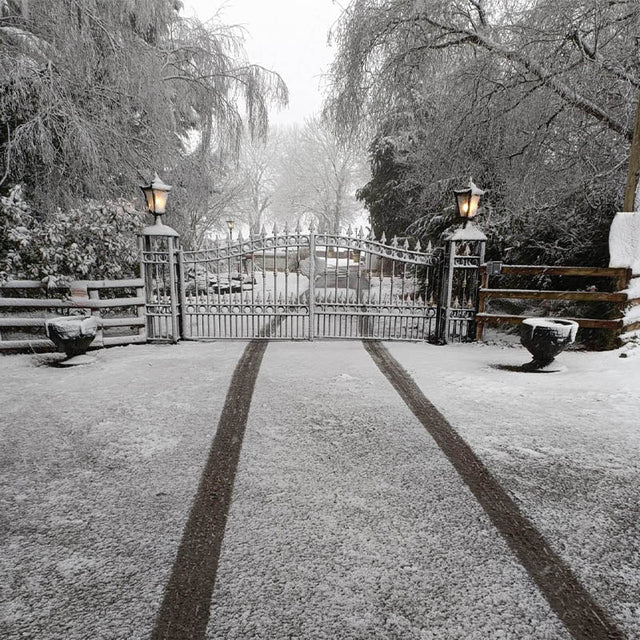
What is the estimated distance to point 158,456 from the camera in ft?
9.86

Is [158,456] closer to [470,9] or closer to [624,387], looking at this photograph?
[624,387]

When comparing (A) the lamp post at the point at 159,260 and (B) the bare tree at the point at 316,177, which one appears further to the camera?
(B) the bare tree at the point at 316,177

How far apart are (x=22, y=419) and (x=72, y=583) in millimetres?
2360

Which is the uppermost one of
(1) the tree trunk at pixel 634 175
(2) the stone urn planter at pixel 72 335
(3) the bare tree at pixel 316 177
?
(3) the bare tree at pixel 316 177

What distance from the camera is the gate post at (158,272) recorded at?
660 cm

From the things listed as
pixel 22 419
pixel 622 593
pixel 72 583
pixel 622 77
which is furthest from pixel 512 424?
pixel 622 77

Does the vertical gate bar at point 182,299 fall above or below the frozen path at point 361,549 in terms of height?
above

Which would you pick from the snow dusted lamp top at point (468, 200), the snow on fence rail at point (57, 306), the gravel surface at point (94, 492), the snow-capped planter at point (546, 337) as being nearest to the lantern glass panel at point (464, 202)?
the snow dusted lamp top at point (468, 200)

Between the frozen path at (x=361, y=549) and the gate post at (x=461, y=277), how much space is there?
→ 377cm

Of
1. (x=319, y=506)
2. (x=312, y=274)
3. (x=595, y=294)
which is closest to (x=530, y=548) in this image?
(x=319, y=506)

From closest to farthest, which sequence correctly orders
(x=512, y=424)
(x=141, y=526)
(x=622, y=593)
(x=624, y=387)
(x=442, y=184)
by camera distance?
(x=622, y=593) → (x=141, y=526) → (x=512, y=424) → (x=624, y=387) → (x=442, y=184)

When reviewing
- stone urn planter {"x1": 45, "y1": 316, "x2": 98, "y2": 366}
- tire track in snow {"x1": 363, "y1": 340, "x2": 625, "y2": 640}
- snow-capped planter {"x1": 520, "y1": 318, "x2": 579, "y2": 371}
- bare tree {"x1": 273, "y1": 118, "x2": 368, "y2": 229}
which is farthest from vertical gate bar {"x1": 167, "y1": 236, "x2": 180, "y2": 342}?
bare tree {"x1": 273, "y1": 118, "x2": 368, "y2": 229}

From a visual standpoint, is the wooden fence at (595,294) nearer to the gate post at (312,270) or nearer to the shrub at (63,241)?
the gate post at (312,270)

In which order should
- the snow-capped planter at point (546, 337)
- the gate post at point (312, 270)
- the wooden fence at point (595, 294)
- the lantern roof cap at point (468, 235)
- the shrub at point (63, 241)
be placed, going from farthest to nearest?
the gate post at point (312, 270), the lantern roof cap at point (468, 235), the shrub at point (63, 241), the wooden fence at point (595, 294), the snow-capped planter at point (546, 337)
